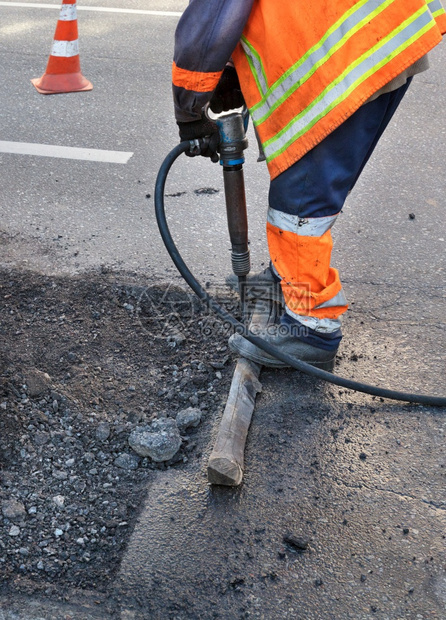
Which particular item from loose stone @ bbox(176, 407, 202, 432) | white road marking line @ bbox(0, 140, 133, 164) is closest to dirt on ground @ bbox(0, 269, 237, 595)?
loose stone @ bbox(176, 407, 202, 432)

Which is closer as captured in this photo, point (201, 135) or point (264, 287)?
point (201, 135)

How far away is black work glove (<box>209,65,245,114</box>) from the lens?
8.24ft

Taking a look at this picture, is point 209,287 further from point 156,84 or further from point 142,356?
point 156,84

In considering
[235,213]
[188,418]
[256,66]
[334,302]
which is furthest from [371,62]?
[188,418]

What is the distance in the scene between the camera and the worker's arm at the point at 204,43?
6.77 ft

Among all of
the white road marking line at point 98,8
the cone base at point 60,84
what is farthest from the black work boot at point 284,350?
the white road marking line at point 98,8

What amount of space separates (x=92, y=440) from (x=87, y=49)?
14.8ft

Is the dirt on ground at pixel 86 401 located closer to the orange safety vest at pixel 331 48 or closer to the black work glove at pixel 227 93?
the black work glove at pixel 227 93

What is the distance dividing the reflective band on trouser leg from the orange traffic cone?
10.7ft

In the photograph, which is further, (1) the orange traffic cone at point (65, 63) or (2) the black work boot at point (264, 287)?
(1) the orange traffic cone at point (65, 63)

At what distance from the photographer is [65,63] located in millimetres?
5082

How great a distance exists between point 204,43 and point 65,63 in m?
3.35

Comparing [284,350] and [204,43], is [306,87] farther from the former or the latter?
[284,350]

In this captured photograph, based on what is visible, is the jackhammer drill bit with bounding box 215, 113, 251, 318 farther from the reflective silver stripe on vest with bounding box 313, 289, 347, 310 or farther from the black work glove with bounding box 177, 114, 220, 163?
the reflective silver stripe on vest with bounding box 313, 289, 347, 310
